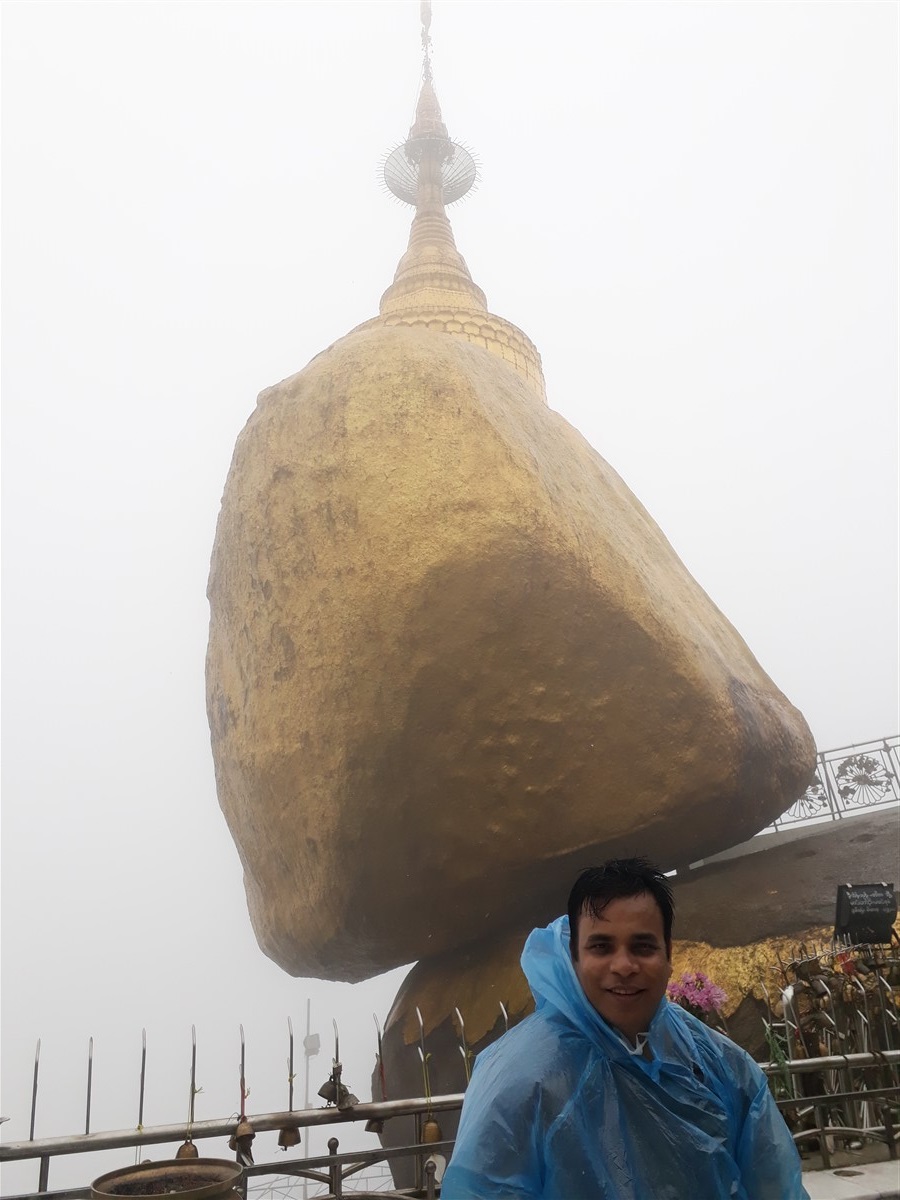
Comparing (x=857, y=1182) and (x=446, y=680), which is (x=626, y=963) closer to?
(x=857, y=1182)

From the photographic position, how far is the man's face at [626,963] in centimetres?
161

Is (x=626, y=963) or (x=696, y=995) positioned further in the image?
(x=696, y=995)

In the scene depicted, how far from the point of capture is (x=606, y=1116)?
5.07 ft

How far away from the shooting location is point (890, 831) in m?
7.68

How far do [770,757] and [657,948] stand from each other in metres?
5.54

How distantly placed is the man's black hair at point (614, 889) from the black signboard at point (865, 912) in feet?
12.0

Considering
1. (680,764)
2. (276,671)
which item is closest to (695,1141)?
(680,764)

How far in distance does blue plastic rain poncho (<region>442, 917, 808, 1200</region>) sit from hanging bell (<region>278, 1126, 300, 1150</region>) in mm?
2416

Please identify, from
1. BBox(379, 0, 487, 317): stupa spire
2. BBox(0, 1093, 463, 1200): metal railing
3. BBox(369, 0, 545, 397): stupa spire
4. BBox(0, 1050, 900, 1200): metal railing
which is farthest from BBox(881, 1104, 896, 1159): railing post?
BBox(379, 0, 487, 317): stupa spire

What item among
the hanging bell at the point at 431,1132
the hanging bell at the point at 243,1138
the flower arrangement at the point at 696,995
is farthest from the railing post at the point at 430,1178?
the flower arrangement at the point at 696,995

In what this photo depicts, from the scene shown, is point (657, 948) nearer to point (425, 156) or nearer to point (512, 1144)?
point (512, 1144)

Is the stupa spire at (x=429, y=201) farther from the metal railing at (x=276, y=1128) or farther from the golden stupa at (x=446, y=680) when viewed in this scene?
the metal railing at (x=276, y=1128)

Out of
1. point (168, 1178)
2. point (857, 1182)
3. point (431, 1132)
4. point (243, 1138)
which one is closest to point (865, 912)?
point (857, 1182)

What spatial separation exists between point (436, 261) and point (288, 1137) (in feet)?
43.2
